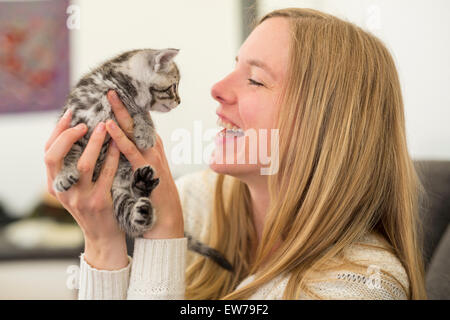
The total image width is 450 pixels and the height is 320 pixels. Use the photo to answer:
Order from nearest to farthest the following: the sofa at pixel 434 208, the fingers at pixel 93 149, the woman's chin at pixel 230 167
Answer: the fingers at pixel 93 149 → the woman's chin at pixel 230 167 → the sofa at pixel 434 208

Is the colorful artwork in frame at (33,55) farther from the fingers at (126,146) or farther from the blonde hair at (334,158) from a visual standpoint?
the blonde hair at (334,158)

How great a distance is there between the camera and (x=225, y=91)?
72cm

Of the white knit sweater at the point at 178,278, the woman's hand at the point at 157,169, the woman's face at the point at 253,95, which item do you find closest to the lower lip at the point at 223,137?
the woman's face at the point at 253,95

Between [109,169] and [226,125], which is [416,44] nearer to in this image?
[226,125]

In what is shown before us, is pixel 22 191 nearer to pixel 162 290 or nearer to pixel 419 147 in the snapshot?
pixel 162 290

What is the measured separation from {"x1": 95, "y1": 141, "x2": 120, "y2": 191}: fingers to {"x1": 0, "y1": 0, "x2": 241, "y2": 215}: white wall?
3.5 inches

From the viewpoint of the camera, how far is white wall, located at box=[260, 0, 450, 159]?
2.51 ft

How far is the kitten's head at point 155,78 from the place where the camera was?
700 millimetres

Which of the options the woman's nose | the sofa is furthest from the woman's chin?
the sofa

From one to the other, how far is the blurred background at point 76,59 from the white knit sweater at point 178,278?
0.07 metres

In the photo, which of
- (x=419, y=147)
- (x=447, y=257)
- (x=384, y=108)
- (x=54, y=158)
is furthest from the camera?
(x=447, y=257)

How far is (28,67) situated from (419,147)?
0.81 meters
